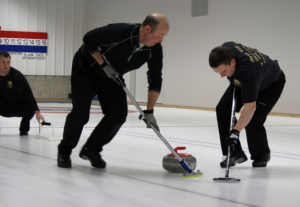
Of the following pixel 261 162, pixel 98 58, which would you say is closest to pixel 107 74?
pixel 98 58

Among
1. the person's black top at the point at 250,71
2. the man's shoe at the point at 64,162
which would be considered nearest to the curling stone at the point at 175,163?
the person's black top at the point at 250,71

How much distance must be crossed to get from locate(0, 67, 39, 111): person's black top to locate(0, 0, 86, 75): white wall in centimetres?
876

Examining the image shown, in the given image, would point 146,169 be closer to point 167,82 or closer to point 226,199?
point 226,199

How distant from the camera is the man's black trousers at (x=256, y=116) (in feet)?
10.1

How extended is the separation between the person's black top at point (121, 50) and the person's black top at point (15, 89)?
5.83 ft

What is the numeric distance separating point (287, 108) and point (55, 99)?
7582 millimetres

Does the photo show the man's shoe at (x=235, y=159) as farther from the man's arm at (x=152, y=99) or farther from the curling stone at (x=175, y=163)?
the man's arm at (x=152, y=99)

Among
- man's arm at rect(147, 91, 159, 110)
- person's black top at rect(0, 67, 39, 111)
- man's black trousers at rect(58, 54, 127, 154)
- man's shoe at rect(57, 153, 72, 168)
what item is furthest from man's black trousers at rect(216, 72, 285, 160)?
person's black top at rect(0, 67, 39, 111)

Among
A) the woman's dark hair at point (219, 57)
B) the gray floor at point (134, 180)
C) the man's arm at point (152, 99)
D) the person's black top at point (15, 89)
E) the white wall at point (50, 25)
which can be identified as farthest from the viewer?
the white wall at point (50, 25)

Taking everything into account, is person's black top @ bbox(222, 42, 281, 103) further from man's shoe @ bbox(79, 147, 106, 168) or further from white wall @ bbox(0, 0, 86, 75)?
white wall @ bbox(0, 0, 86, 75)

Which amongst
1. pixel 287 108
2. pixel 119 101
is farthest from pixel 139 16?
pixel 119 101

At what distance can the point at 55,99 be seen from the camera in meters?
→ 13.6

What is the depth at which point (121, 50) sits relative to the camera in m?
2.72

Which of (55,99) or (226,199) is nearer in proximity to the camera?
(226,199)
